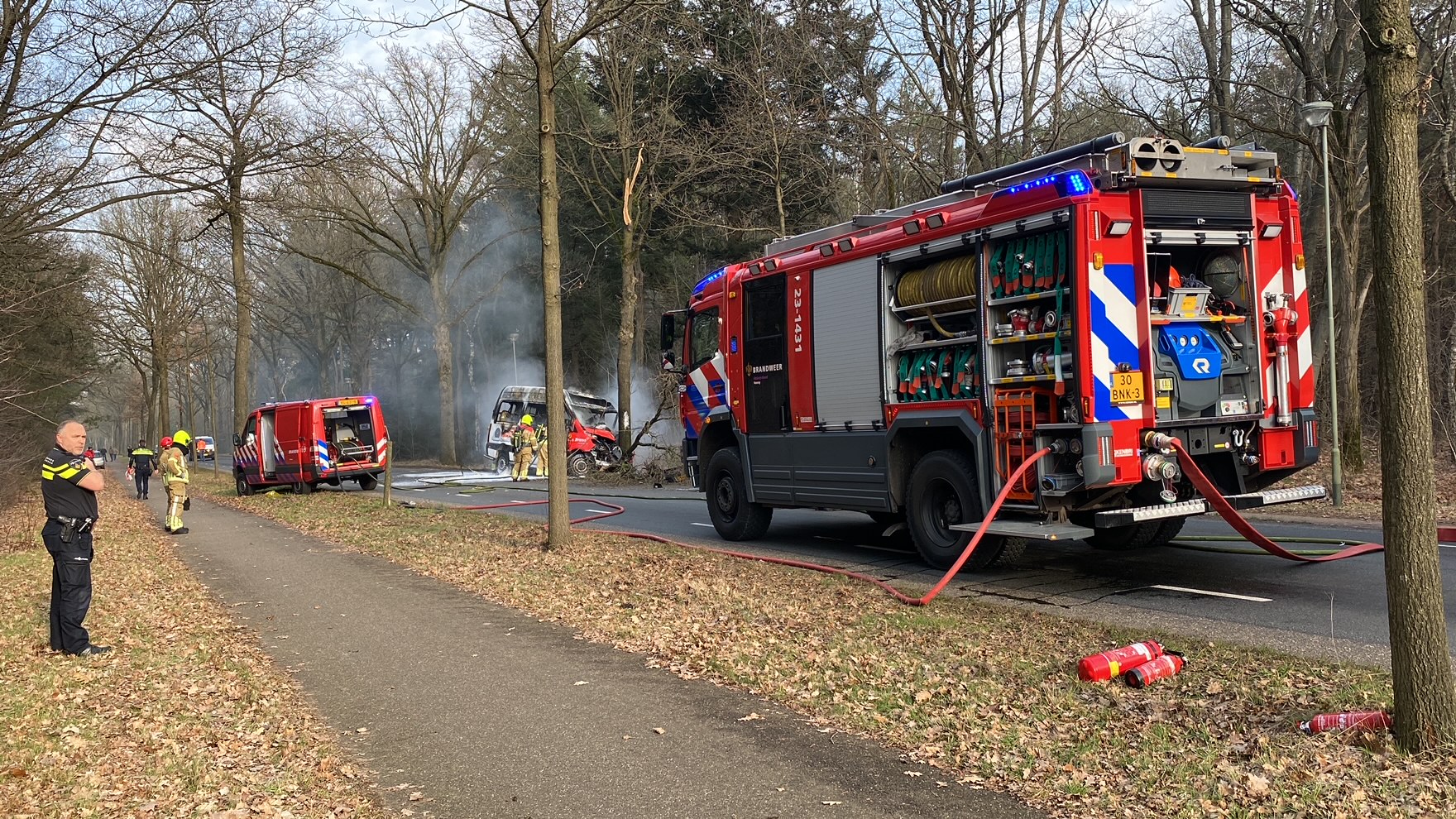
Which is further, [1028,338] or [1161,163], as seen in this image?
[1028,338]

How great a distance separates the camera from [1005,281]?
9078 millimetres

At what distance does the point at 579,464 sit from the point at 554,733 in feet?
85.6

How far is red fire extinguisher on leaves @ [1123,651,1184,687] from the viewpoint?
5801 mm

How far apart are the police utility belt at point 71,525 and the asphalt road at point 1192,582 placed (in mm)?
6444

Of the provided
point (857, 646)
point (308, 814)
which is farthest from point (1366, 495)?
point (308, 814)

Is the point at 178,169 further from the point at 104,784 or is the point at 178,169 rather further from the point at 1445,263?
the point at 1445,263

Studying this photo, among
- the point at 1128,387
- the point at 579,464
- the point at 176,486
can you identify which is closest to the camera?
the point at 1128,387

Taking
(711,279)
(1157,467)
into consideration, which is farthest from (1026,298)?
(711,279)

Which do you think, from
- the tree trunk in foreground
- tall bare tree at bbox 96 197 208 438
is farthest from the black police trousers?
tall bare tree at bbox 96 197 208 438

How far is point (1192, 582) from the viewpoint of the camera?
9070mm

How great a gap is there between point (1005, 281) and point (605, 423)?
93.0 ft

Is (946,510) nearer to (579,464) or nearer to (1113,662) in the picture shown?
(1113,662)

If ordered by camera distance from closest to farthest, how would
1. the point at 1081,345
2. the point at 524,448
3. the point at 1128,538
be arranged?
the point at 1081,345 < the point at 1128,538 < the point at 524,448

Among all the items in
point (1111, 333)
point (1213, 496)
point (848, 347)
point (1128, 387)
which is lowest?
point (1213, 496)
